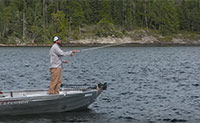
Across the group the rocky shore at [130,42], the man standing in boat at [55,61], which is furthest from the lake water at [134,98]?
the rocky shore at [130,42]

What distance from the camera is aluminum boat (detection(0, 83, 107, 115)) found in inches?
688

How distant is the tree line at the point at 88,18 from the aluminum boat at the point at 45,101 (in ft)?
326

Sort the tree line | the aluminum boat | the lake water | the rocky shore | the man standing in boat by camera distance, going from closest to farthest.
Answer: the aluminum boat < the man standing in boat < the lake water < the rocky shore < the tree line

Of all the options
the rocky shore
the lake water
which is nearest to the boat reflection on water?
the lake water

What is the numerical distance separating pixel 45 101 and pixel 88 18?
12042 cm

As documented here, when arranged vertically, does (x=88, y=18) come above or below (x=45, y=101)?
above

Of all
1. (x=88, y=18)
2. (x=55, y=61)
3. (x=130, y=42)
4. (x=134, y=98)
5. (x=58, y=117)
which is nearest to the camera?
(x=55, y=61)

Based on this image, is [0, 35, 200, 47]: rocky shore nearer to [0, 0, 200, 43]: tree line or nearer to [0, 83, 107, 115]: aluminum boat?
[0, 0, 200, 43]: tree line

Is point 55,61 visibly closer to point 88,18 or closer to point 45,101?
point 45,101

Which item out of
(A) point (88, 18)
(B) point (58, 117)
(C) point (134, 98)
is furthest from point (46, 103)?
(A) point (88, 18)

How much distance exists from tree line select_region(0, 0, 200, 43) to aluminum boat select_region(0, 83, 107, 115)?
3917 inches

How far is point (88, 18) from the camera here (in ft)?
449

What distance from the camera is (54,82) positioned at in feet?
59.2

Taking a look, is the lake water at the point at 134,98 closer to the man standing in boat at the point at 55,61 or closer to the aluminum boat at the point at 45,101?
the aluminum boat at the point at 45,101
